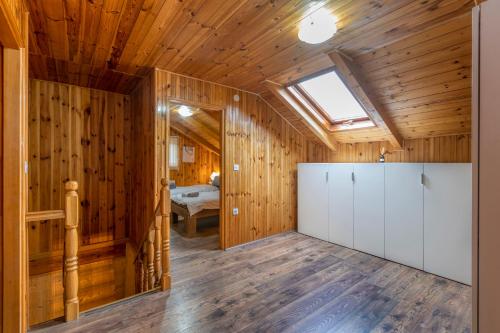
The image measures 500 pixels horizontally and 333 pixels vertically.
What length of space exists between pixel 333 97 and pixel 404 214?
5.70 ft

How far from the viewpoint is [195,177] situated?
23.7 ft

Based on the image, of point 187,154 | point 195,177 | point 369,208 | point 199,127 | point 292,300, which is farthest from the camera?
point 195,177

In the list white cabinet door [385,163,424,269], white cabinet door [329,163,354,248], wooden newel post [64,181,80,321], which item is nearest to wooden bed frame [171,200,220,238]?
white cabinet door [329,163,354,248]

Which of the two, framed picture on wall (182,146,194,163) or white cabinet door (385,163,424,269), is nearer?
white cabinet door (385,163,424,269)

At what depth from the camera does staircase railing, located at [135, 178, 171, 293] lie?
2324 millimetres

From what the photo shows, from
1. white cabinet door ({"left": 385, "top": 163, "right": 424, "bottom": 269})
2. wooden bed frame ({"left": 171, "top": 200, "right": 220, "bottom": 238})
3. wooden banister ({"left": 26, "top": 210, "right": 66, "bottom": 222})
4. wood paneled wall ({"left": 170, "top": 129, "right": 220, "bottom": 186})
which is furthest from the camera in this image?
wood paneled wall ({"left": 170, "top": 129, "right": 220, "bottom": 186})

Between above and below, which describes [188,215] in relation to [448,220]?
below

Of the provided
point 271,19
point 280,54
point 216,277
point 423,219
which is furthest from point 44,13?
point 423,219

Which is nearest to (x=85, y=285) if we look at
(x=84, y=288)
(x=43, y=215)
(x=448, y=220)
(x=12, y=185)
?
(x=84, y=288)

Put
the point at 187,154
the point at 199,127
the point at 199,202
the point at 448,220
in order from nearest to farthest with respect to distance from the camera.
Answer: the point at 448,220, the point at 199,202, the point at 199,127, the point at 187,154

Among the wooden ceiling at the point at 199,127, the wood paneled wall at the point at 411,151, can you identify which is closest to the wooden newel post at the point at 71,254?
the wood paneled wall at the point at 411,151

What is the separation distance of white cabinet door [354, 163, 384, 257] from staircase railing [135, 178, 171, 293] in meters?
2.51

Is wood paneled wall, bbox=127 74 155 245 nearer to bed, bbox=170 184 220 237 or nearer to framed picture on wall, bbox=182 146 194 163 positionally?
bed, bbox=170 184 220 237

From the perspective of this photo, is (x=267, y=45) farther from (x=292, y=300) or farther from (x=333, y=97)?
(x=292, y=300)
